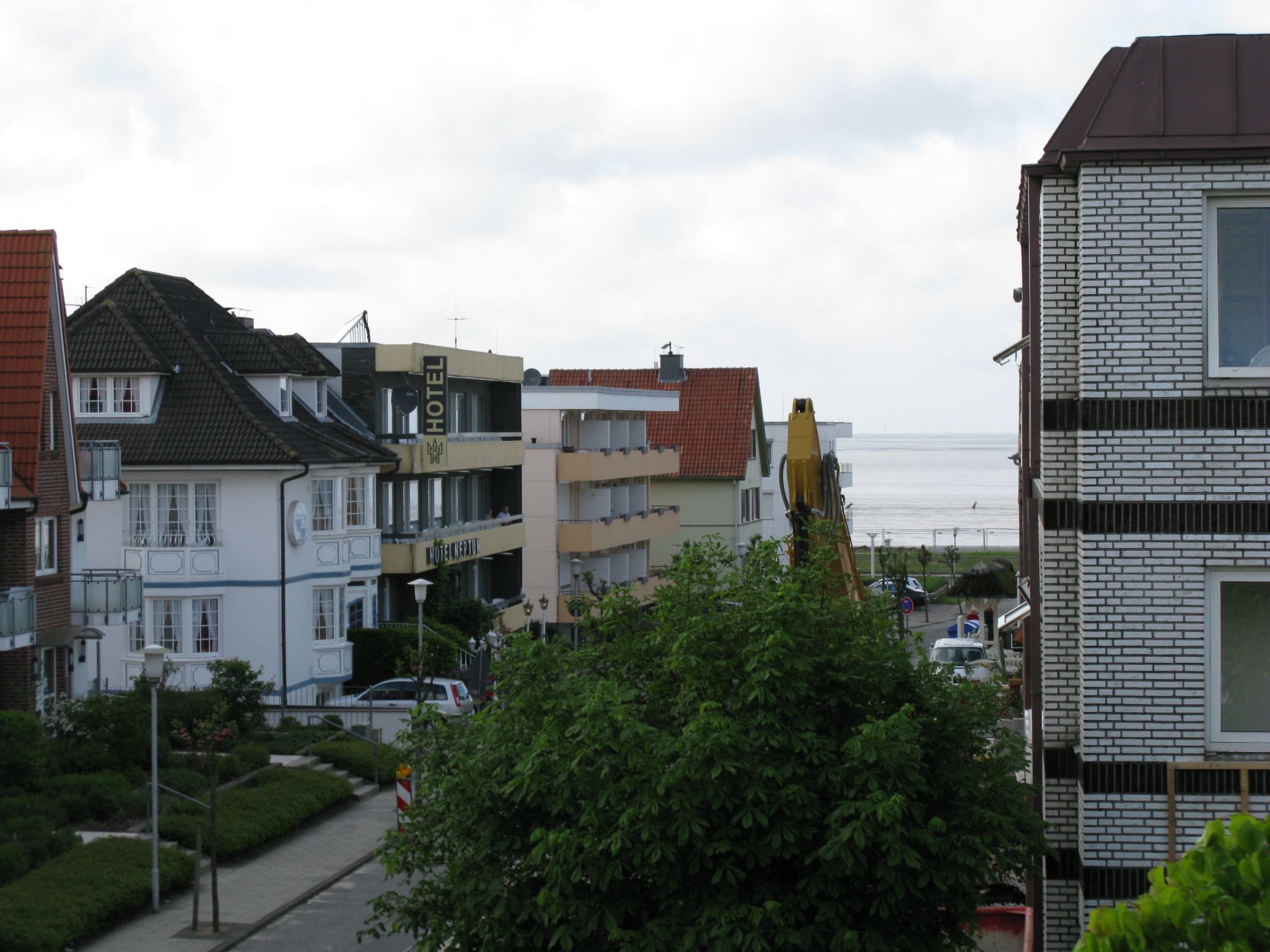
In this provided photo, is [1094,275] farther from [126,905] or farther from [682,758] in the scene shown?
[126,905]

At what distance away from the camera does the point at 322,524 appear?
126 feet

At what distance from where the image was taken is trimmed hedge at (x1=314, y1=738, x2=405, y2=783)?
3036 centimetres

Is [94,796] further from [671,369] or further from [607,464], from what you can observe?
[671,369]

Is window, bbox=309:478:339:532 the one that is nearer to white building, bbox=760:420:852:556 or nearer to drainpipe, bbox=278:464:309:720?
drainpipe, bbox=278:464:309:720

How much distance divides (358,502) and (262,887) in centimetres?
1874

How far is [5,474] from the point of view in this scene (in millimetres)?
26688

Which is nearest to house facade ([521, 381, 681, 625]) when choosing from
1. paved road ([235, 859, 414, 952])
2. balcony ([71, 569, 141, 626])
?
balcony ([71, 569, 141, 626])

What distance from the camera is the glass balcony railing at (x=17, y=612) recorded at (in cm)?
2656

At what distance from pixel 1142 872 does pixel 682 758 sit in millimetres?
3705

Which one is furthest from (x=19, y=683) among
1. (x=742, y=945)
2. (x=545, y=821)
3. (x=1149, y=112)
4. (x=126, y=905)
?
(x=1149, y=112)

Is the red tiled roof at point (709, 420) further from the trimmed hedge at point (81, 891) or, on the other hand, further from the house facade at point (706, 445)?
the trimmed hedge at point (81, 891)

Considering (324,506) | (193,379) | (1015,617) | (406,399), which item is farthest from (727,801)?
(406,399)

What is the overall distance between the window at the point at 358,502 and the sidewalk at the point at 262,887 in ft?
41.1

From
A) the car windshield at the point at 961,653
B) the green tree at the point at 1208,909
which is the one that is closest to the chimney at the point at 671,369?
the car windshield at the point at 961,653
